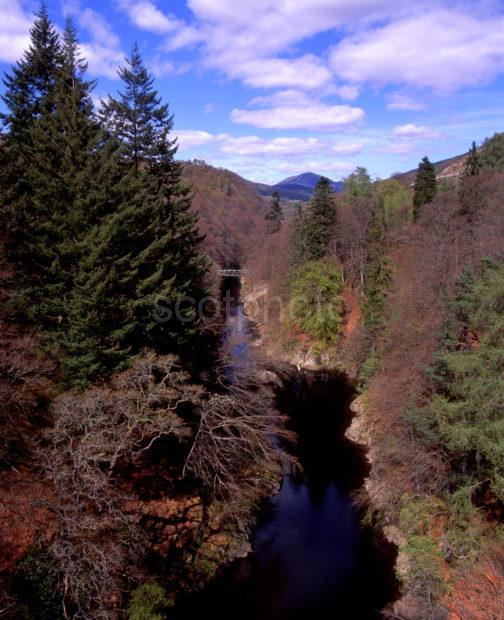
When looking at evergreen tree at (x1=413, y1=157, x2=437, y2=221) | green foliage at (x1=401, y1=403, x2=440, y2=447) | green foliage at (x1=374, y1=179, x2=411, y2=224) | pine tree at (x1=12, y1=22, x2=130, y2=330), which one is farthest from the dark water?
green foliage at (x1=374, y1=179, x2=411, y2=224)

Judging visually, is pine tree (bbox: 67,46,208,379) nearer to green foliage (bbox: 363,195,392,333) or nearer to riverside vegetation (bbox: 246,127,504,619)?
riverside vegetation (bbox: 246,127,504,619)

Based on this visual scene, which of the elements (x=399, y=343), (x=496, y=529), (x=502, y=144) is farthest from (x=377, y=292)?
(x=502, y=144)

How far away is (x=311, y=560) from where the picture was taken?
1856 cm

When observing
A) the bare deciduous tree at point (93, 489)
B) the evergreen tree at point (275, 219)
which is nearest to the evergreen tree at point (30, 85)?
the bare deciduous tree at point (93, 489)

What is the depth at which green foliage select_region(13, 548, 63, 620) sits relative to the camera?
41.0 ft

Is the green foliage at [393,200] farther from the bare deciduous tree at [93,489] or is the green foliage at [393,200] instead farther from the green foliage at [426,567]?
the bare deciduous tree at [93,489]

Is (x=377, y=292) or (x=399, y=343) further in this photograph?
(x=377, y=292)

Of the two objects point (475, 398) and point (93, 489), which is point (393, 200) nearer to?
point (475, 398)

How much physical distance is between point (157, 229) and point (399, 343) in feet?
57.4

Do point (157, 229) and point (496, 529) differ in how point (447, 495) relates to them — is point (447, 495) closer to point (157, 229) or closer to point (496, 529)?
point (496, 529)

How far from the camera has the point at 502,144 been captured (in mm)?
57406

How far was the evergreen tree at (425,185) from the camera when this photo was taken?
166 feet

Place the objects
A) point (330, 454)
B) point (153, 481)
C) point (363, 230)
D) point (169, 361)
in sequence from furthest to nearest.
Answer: point (363, 230)
point (330, 454)
point (153, 481)
point (169, 361)

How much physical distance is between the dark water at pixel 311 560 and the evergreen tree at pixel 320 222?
65.9 ft
